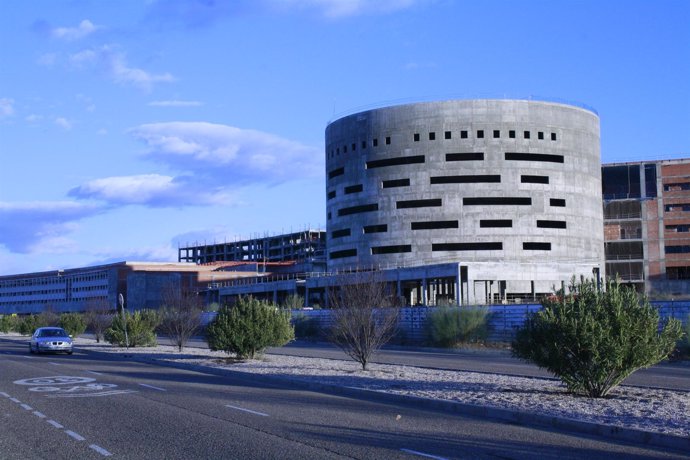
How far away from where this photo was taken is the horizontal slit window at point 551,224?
302ft

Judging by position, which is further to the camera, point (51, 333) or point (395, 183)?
point (395, 183)

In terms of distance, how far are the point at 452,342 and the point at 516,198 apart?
53746 mm

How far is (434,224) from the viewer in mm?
92500

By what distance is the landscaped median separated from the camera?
452 inches

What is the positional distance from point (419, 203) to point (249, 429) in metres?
82.3

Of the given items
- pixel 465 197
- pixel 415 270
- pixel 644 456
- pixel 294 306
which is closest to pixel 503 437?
pixel 644 456

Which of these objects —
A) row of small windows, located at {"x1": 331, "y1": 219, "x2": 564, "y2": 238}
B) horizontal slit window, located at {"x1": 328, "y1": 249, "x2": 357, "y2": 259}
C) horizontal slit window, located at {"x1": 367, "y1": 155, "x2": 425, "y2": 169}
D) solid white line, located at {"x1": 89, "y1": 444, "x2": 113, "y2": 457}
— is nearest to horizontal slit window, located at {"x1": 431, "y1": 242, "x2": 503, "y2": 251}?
row of small windows, located at {"x1": 331, "y1": 219, "x2": 564, "y2": 238}

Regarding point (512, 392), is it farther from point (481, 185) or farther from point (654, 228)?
point (654, 228)

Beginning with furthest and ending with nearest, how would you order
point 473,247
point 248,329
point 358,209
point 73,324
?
point 358,209 → point 473,247 → point 73,324 → point 248,329

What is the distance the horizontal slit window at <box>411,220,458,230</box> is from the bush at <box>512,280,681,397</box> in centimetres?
7592

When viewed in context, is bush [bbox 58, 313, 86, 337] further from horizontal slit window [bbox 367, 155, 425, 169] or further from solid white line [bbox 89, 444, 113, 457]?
horizontal slit window [bbox 367, 155, 425, 169]

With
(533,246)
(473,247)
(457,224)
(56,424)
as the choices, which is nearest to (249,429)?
(56,424)

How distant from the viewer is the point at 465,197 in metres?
91.4

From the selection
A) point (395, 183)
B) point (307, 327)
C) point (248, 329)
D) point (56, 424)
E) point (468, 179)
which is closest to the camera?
point (56, 424)
